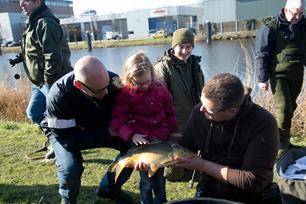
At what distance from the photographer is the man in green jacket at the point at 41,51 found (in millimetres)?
4332

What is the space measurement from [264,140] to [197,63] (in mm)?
2099

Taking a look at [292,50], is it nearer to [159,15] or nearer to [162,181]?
[162,181]

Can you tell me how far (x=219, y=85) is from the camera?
86.7 inches

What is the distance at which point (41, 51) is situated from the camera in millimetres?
4469

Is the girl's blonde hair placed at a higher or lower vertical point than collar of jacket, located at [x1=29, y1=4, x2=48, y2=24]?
lower

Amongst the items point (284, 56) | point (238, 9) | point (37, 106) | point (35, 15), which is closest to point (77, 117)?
point (37, 106)

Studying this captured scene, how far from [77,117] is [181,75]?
4.34ft

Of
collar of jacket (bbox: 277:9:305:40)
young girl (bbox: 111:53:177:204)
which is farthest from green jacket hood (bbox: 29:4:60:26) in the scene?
collar of jacket (bbox: 277:9:305:40)

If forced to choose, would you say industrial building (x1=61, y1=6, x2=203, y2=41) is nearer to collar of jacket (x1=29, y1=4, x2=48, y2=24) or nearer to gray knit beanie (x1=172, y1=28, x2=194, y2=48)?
collar of jacket (x1=29, y1=4, x2=48, y2=24)

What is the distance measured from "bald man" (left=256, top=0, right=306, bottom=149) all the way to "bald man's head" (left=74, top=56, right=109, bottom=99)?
2.33 m

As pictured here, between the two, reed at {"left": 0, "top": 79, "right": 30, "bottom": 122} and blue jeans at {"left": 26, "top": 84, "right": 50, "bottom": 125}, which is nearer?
blue jeans at {"left": 26, "top": 84, "right": 50, "bottom": 125}

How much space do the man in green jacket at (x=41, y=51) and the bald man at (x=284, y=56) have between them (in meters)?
2.25

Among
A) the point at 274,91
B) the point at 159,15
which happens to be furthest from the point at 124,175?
the point at 159,15

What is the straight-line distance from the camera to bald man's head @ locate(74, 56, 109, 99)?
290 centimetres
